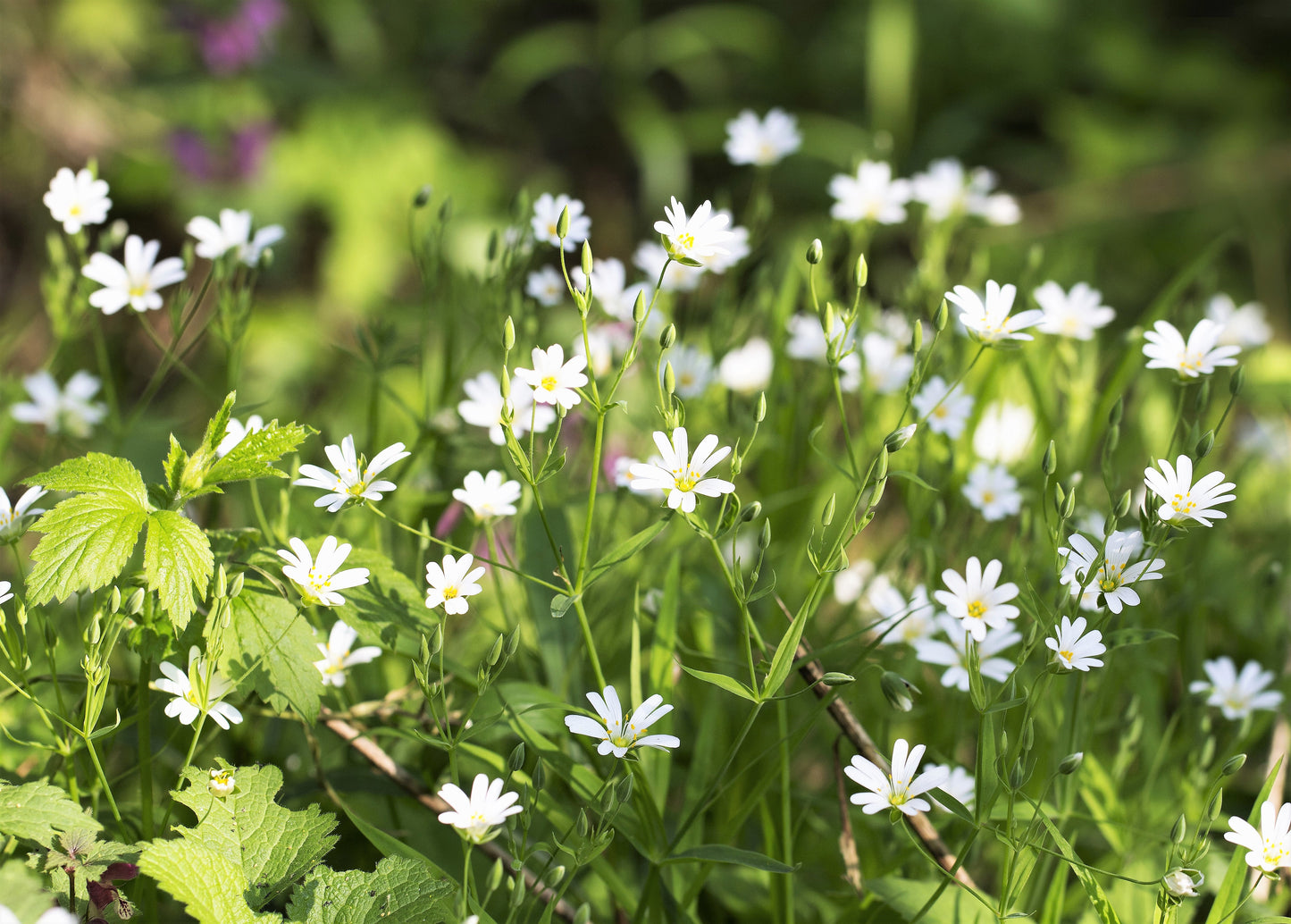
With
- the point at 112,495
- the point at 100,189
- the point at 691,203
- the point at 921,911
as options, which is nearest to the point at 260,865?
the point at 112,495

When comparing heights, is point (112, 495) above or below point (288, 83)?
below

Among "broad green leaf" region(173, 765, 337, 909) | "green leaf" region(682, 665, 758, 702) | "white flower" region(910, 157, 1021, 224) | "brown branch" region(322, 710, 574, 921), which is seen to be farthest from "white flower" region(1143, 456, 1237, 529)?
"white flower" region(910, 157, 1021, 224)

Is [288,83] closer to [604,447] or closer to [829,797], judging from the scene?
[604,447]

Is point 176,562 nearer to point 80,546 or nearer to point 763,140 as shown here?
point 80,546

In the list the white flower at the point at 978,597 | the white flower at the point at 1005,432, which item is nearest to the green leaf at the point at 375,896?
the white flower at the point at 978,597

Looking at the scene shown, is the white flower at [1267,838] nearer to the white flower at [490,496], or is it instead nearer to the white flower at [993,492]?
the white flower at [993,492]

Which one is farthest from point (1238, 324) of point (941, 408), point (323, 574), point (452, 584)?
point (323, 574)

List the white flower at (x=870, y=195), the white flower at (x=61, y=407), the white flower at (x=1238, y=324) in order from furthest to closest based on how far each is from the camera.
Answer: the white flower at (x=1238, y=324)
the white flower at (x=870, y=195)
the white flower at (x=61, y=407)
